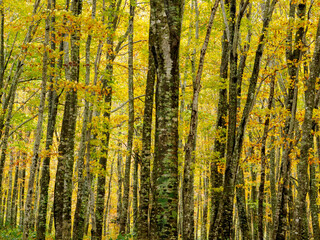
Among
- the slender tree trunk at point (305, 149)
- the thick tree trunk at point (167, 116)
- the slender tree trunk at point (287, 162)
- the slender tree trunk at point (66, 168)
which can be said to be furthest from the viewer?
the slender tree trunk at point (287, 162)

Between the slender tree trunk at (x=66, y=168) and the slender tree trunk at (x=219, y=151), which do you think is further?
the slender tree trunk at (x=219, y=151)

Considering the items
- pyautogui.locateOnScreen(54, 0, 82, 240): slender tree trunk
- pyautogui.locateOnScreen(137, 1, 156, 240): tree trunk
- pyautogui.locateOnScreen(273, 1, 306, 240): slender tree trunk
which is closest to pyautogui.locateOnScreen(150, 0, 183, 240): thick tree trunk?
pyautogui.locateOnScreen(54, 0, 82, 240): slender tree trunk

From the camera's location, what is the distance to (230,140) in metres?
8.13

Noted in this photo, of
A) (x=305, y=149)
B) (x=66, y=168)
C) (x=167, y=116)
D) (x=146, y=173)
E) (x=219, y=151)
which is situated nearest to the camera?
(x=167, y=116)

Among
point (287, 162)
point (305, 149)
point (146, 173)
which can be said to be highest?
point (305, 149)

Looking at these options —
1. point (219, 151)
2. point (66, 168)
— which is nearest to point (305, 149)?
point (219, 151)

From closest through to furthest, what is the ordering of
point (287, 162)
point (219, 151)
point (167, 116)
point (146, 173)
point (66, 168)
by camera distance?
point (167, 116) < point (66, 168) < point (287, 162) < point (146, 173) < point (219, 151)

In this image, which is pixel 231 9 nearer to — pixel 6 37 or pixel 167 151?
pixel 167 151

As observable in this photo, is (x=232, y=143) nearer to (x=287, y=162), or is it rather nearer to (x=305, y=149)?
(x=305, y=149)

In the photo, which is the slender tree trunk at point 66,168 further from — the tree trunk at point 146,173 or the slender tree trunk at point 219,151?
the slender tree trunk at point 219,151

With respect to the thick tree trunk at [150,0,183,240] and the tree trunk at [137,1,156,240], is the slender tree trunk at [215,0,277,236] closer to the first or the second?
the tree trunk at [137,1,156,240]

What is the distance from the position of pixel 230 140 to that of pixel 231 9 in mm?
4348

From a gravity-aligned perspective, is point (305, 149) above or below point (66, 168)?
above

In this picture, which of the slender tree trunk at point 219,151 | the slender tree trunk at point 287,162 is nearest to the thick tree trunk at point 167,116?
the slender tree trunk at point 287,162
